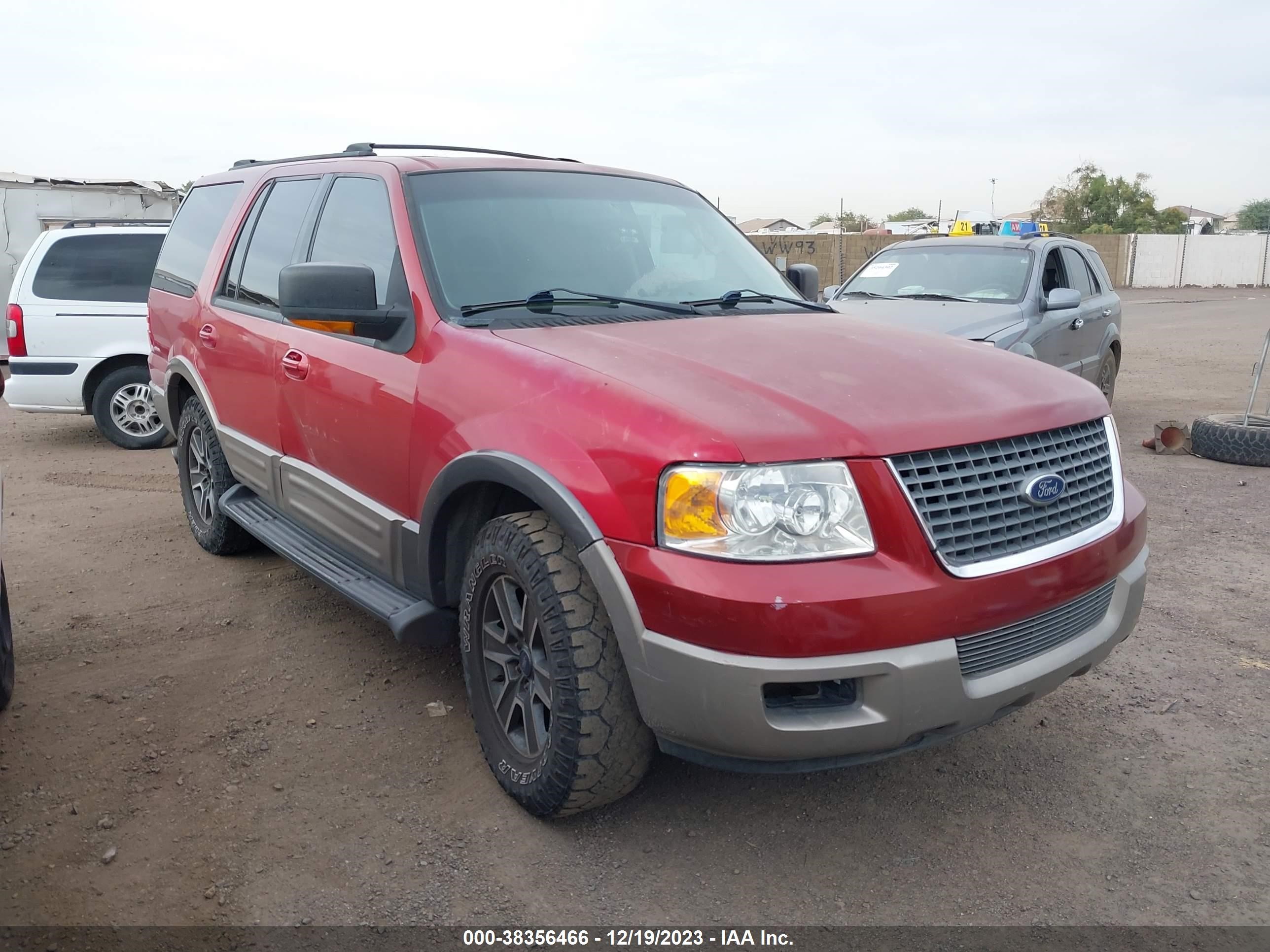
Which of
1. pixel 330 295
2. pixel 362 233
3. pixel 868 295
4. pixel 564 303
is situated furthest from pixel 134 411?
pixel 564 303

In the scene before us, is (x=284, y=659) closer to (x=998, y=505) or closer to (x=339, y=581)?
(x=339, y=581)

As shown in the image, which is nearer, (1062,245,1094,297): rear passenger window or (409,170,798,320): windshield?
(409,170,798,320): windshield

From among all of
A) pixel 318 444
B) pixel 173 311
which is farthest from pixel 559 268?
pixel 173 311

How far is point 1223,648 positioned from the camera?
4.22 metres

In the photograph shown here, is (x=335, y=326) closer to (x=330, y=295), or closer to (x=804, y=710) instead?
(x=330, y=295)

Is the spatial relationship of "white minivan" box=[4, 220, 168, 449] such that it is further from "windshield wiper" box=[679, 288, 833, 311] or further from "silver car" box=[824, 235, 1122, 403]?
"windshield wiper" box=[679, 288, 833, 311]

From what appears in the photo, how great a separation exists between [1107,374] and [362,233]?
7.99m

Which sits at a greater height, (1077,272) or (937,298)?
(1077,272)

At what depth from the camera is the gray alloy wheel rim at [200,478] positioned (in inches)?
209

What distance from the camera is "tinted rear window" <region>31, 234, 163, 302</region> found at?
8891 mm

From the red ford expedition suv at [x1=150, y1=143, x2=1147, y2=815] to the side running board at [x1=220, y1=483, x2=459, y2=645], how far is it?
0.02 meters

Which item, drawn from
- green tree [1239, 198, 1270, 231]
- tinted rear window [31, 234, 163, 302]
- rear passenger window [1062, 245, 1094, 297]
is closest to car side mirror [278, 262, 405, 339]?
tinted rear window [31, 234, 163, 302]

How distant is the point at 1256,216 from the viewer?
9812 cm

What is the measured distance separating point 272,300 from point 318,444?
0.84 m
